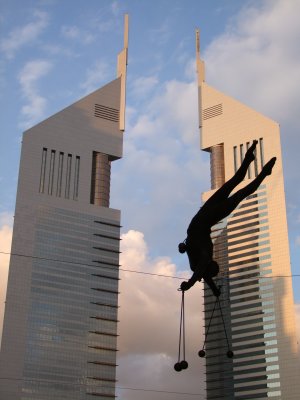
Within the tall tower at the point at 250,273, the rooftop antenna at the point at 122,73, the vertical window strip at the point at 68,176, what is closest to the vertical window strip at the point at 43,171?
the vertical window strip at the point at 68,176

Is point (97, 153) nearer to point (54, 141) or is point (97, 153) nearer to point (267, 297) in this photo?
point (54, 141)

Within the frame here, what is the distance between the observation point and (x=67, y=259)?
135375 mm

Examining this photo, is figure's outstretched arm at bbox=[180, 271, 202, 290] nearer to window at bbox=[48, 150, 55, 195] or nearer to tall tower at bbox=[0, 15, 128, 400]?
tall tower at bbox=[0, 15, 128, 400]

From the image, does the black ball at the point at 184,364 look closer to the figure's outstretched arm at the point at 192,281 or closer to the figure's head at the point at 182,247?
the figure's outstretched arm at the point at 192,281

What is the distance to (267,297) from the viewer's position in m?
141

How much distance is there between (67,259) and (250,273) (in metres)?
41.9

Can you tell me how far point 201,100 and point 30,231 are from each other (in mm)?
57630

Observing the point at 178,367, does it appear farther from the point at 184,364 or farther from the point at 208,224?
the point at 208,224

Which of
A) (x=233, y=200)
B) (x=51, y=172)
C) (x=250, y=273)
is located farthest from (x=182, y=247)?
(x=250, y=273)

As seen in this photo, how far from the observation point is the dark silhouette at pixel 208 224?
12.8m

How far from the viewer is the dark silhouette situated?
12844mm

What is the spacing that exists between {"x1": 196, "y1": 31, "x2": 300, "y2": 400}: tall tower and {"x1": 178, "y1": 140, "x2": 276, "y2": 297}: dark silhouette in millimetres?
124493

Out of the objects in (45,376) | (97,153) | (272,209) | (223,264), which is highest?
(97,153)

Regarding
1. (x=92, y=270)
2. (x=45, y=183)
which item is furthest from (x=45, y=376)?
(x=45, y=183)
